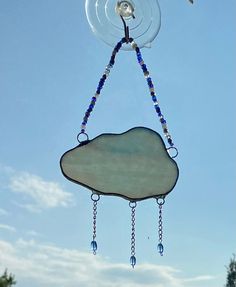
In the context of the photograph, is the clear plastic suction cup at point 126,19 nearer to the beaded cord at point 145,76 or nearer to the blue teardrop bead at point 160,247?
the beaded cord at point 145,76

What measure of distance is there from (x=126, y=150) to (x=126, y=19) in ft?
2.20

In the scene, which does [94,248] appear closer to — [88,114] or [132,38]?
[88,114]

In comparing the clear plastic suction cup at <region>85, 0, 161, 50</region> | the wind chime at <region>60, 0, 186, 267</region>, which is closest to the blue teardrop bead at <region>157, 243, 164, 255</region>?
the wind chime at <region>60, 0, 186, 267</region>

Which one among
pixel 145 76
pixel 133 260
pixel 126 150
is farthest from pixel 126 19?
pixel 133 260

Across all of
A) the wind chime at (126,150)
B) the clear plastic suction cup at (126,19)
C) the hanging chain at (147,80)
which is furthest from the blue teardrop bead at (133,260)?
the clear plastic suction cup at (126,19)

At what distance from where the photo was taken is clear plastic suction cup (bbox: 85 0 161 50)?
2.54m

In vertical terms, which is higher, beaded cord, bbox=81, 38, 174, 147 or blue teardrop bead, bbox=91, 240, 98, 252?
beaded cord, bbox=81, 38, 174, 147

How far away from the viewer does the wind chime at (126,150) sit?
7.60 ft

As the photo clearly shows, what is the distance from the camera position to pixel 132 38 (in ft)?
8.38

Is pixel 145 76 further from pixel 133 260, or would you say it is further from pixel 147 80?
pixel 133 260

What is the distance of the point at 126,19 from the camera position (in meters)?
2.56

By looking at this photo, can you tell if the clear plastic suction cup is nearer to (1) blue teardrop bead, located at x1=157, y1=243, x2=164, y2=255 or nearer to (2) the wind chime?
(2) the wind chime

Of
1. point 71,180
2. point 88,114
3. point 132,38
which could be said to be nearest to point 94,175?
point 71,180

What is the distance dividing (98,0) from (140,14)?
0.22 meters
